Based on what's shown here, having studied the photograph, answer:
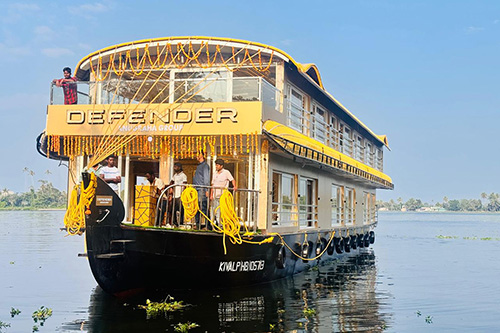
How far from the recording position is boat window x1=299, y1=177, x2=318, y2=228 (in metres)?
13.9

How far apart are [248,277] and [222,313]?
1755 mm

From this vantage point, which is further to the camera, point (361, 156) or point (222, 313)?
point (361, 156)

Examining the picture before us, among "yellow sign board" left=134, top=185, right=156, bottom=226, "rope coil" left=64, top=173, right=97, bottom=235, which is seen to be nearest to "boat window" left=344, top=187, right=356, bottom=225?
"yellow sign board" left=134, top=185, right=156, bottom=226

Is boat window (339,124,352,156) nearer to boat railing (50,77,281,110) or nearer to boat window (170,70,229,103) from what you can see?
boat railing (50,77,281,110)

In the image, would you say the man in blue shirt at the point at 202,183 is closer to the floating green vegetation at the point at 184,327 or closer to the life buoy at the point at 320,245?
the floating green vegetation at the point at 184,327

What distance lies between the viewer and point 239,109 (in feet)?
34.6

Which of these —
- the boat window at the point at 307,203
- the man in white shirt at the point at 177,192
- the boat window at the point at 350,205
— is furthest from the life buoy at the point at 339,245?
the man in white shirt at the point at 177,192

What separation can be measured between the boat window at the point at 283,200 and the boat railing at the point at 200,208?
93 centimetres

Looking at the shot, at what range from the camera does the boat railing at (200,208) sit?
988 cm

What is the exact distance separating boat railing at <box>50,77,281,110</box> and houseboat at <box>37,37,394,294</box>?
0.07 feet

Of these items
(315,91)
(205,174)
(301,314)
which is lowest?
(301,314)

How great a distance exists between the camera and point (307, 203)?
48.2ft

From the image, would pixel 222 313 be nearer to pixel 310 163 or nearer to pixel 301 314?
pixel 301 314

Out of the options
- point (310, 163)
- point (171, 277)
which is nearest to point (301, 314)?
point (171, 277)
